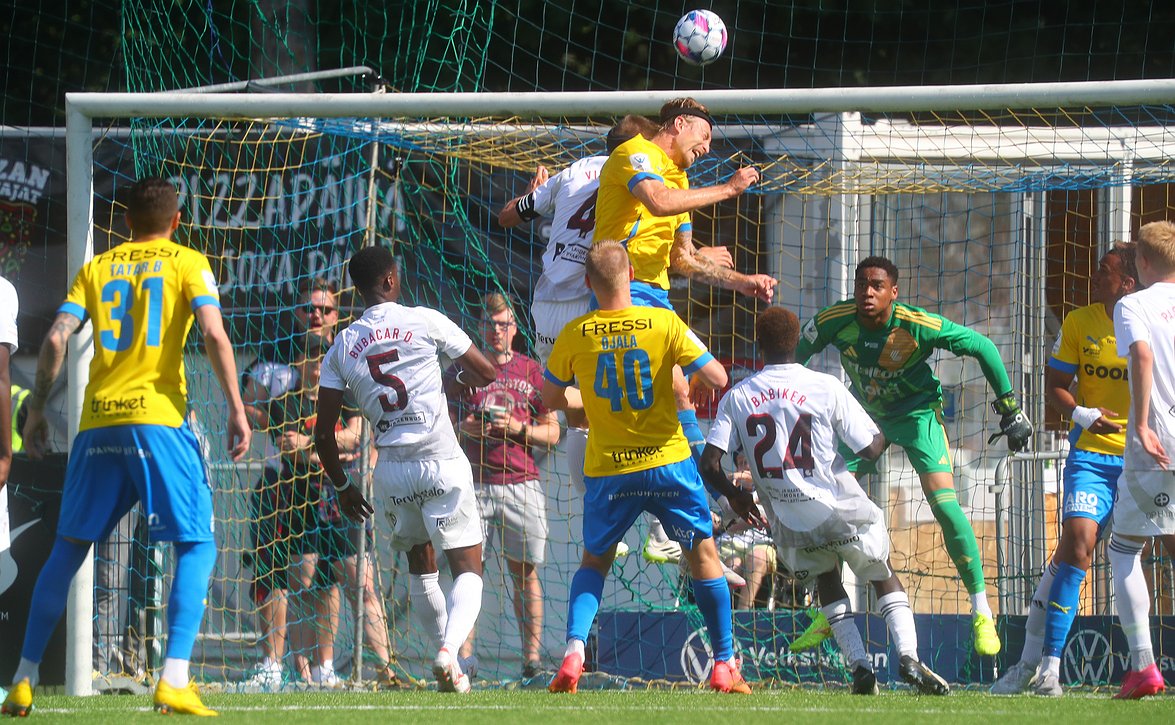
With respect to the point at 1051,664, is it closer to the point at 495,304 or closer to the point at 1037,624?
the point at 1037,624

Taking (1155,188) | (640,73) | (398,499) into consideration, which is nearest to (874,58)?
(640,73)

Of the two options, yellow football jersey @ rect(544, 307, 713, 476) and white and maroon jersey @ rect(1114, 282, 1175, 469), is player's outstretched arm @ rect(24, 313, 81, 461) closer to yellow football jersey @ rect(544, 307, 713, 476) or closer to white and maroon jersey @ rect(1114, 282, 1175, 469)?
yellow football jersey @ rect(544, 307, 713, 476)

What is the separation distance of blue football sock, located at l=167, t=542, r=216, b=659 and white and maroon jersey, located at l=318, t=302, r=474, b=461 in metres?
1.57

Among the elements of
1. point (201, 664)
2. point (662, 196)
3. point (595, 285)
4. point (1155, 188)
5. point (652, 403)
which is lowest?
point (201, 664)

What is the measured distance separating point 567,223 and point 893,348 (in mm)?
1890

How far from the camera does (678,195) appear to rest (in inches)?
272

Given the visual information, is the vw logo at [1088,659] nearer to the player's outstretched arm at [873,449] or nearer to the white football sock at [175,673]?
the player's outstretched arm at [873,449]

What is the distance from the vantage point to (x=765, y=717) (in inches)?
217

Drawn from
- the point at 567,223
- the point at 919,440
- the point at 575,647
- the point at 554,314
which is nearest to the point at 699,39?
the point at 567,223

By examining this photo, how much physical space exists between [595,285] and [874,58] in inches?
299

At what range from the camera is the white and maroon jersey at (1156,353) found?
20.5 ft

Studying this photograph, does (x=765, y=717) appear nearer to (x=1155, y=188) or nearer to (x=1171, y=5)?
(x=1155, y=188)

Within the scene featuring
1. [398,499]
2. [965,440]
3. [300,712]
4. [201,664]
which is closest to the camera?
[300,712]

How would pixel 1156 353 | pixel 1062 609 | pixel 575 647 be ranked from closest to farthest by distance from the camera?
1. pixel 1156 353
2. pixel 575 647
3. pixel 1062 609
